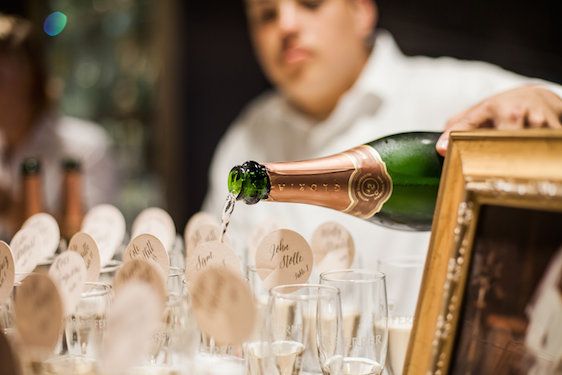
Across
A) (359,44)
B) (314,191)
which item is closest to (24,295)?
(314,191)

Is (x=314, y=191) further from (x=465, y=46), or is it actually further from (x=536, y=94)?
(x=465, y=46)

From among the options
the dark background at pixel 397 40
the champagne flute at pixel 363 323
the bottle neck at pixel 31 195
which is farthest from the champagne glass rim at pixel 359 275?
the dark background at pixel 397 40

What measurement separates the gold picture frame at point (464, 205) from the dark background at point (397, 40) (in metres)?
1.62

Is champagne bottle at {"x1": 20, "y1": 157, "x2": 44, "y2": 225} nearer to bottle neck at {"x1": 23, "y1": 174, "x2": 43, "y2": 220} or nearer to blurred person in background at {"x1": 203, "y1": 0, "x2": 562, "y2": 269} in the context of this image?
bottle neck at {"x1": 23, "y1": 174, "x2": 43, "y2": 220}

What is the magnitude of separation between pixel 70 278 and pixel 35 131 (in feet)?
6.43

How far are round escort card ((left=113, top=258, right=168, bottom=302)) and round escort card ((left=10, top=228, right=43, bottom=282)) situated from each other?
209mm

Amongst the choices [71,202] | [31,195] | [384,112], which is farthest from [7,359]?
[384,112]

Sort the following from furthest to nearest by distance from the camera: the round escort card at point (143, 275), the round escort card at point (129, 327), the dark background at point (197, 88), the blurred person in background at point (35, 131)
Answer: the dark background at point (197, 88) < the blurred person in background at point (35, 131) < the round escort card at point (143, 275) < the round escort card at point (129, 327)

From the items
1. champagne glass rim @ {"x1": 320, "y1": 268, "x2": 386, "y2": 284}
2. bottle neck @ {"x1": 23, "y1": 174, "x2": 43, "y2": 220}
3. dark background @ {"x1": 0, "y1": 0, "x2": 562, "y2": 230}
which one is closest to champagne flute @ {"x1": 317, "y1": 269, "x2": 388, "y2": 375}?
champagne glass rim @ {"x1": 320, "y1": 268, "x2": 386, "y2": 284}

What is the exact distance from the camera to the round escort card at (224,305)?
0.62 metres

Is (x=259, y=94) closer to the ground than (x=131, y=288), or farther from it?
farther from it

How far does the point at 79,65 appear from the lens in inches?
144

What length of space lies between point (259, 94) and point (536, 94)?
8.71 feet

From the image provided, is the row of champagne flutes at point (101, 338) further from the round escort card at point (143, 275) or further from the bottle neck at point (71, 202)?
the bottle neck at point (71, 202)
